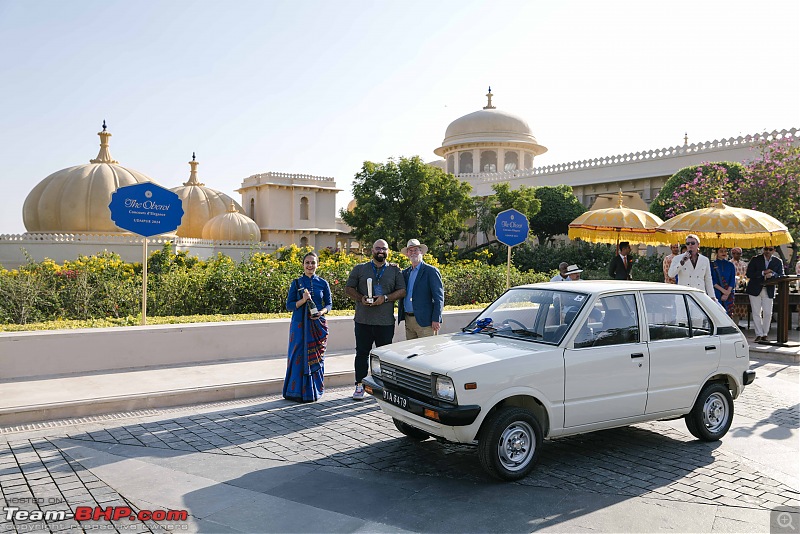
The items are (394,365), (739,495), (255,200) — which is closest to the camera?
(739,495)

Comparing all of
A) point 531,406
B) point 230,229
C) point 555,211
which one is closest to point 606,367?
point 531,406

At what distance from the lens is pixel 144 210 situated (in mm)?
10797

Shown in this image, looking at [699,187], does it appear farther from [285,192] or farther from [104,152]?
[285,192]

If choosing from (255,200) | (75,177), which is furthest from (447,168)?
(75,177)

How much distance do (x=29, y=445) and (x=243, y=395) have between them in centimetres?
282

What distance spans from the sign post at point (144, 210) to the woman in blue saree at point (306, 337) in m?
3.45

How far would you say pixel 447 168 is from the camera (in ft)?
204

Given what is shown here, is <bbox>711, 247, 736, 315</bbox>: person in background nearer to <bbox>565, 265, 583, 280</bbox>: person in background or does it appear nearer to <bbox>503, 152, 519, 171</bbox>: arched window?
<bbox>565, 265, 583, 280</bbox>: person in background

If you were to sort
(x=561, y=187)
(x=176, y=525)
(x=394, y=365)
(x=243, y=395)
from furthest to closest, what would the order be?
(x=561, y=187), (x=243, y=395), (x=394, y=365), (x=176, y=525)

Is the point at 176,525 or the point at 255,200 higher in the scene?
the point at 255,200

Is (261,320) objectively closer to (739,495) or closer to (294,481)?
(294,481)

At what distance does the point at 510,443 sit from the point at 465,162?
55530 mm

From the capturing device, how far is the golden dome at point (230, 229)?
4859 centimetres

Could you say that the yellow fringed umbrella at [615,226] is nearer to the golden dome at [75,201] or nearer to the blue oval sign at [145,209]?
the blue oval sign at [145,209]
